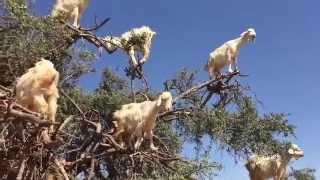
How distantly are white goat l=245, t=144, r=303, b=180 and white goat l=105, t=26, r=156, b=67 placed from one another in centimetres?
358

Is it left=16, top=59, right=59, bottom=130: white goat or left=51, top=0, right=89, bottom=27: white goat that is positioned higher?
left=51, top=0, right=89, bottom=27: white goat

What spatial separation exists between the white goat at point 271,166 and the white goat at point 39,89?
6.88m

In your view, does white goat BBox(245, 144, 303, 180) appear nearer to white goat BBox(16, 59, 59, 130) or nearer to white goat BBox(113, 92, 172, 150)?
white goat BBox(113, 92, 172, 150)

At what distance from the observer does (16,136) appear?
9141 millimetres

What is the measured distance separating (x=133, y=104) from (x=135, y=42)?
232cm

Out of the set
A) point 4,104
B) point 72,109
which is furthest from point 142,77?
point 4,104

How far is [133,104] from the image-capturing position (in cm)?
1214

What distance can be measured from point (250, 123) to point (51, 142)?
549cm

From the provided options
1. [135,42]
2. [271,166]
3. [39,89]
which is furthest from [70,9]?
[271,166]

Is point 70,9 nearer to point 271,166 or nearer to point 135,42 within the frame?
point 135,42

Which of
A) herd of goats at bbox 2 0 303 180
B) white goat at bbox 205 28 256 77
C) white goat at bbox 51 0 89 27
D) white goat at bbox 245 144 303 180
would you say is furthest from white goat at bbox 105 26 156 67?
white goat at bbox 245 144 303 180

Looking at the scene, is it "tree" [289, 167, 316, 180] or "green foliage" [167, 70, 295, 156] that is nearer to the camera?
"green foliage" [167, 70, 295, 156]

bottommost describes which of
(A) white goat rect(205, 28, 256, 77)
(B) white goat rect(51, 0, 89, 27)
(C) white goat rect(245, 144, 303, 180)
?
(C) white goat rect(245, 144, 303, 180)

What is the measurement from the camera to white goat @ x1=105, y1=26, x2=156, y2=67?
1395cm
